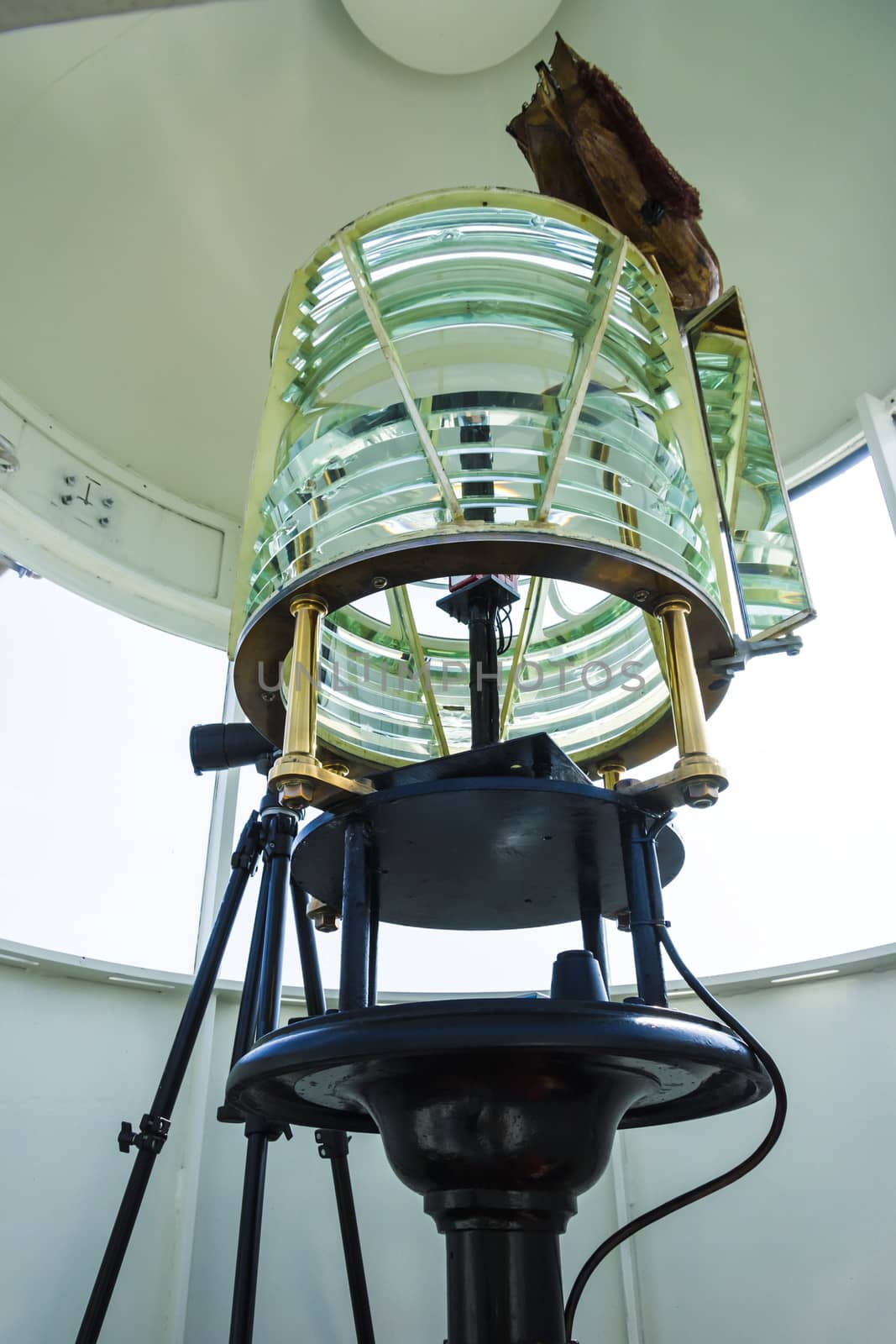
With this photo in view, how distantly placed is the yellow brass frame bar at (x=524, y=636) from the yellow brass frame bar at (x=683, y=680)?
456 millimetres

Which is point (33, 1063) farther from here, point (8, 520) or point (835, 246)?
point (835, 246)

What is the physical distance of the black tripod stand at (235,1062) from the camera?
1.44 meters

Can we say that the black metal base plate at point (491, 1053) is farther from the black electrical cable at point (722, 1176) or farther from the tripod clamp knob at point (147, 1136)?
the tripod clamp knob at point (147, 1136)

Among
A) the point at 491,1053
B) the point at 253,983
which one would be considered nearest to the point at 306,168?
the point at 253,983

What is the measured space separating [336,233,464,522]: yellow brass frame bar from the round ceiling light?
163cm

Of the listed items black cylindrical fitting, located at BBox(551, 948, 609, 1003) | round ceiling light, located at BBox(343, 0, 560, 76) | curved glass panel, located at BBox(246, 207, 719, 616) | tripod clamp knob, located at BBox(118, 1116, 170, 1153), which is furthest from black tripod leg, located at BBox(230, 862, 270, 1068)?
round ceiling light, located at BBox(343, 0, 560, 76)

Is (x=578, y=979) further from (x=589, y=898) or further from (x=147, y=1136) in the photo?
(x=147, y=1136)

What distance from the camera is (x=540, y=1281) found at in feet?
2.82

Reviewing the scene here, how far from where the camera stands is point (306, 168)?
8.33 ft

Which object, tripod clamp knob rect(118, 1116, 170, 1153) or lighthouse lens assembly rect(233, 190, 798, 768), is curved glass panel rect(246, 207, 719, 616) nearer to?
lighthouse lens assembly rect(233, 190, 798, 768)

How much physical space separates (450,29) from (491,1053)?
2.51 metres

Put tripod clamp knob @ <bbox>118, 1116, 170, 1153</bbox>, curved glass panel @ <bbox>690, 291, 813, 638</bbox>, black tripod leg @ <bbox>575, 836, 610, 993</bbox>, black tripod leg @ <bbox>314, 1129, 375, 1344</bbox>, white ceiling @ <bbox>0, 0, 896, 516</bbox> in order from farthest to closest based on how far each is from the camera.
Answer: white ceiling @ <bbox>0, 0, 896, 516</bbox>
black tripod leg @ <bbox>314, 1129, 375, 1344</bbox>
tripod clamp knob @ <bbox>118, 1116, 170, 1153</bbox>
curved glass panel @ <bbox>690, 291, 813, 638</bbox>
black tripod leg @ <bbox>575, 836, 610, 993</bbox>

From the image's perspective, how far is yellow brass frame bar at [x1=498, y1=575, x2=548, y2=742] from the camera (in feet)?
4.73

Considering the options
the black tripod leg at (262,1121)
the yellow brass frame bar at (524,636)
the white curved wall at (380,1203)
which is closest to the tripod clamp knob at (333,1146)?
the black tripod leg at (262,1121)
